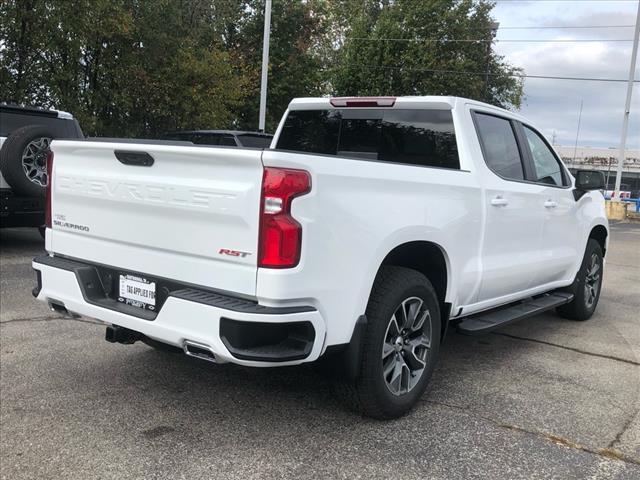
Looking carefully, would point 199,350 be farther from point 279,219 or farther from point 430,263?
point 430,263

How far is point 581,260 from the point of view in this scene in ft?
20.0

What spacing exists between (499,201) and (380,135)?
1001 mm

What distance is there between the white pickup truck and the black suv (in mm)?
4402

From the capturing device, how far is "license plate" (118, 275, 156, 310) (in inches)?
129

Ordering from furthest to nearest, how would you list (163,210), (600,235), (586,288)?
(600,235) → (586,288) → (163,210)

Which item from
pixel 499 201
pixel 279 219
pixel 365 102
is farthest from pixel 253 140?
pixel 279 219

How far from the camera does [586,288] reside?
639 cm

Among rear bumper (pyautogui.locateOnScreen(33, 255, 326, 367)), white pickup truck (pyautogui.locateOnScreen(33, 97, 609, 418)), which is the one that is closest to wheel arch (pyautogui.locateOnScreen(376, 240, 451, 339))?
white pickup truck (pyautogui.locateOnScreen(33, 97, 609, 418))

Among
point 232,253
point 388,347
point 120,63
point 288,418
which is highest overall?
point 120,63

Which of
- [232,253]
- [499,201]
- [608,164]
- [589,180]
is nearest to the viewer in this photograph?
[232,253]

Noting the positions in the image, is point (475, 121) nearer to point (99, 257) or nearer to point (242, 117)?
point (99, 257)

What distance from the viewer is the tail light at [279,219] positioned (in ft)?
9.20

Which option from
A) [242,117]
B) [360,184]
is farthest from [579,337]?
[242,117]

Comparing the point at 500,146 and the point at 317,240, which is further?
the point at 500,146
